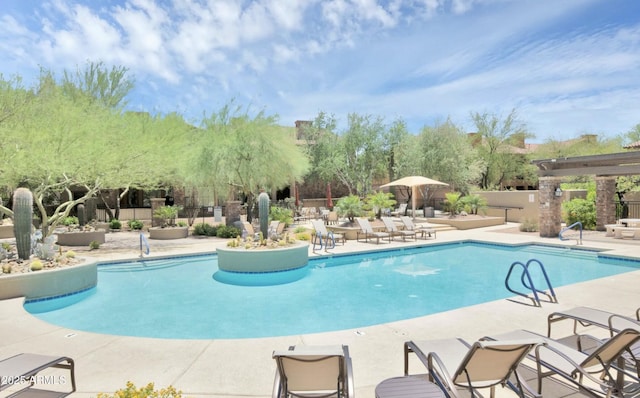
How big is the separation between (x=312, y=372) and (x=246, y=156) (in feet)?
51.1

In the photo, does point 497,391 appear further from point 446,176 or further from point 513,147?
point 513,147

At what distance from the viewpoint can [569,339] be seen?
14.8 ft

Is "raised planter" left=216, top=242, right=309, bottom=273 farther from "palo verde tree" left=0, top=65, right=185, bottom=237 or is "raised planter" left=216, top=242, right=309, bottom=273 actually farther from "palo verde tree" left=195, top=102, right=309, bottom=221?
"palo verde tree" left=195, top=102, right=309, bottom=221

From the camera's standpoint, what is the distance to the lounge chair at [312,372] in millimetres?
2725

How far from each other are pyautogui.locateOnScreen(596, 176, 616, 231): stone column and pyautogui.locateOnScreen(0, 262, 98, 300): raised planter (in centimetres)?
1930

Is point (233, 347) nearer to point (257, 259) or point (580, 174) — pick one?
point (257, 259)

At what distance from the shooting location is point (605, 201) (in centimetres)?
1689

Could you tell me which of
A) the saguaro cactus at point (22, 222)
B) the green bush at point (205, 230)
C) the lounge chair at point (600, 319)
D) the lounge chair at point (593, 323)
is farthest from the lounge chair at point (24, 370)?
the green bush at point (205, 230)

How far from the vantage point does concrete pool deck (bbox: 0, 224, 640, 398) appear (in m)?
3.86

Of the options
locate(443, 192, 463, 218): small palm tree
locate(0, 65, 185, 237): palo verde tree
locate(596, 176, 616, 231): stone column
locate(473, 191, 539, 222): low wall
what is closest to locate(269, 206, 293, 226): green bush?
locate(0, 65, 185, 237): palo verde tree

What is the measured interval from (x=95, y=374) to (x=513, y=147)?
38275 mm

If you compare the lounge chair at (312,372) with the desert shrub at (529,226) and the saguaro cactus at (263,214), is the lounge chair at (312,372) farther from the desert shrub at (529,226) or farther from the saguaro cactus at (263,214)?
the desert shrub at (529,226)

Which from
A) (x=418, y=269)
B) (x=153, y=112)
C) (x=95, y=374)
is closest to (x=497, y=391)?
(x=95, y=374)

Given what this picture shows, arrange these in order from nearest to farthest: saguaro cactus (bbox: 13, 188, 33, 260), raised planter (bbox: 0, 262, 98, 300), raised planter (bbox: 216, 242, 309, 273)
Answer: raised planter (bbox: 0, 262, 98, 300)
saguaro cactus (bbox: 13, 188, 33, 260)
raised planter (bbox: 216, 242, 309, 273)
